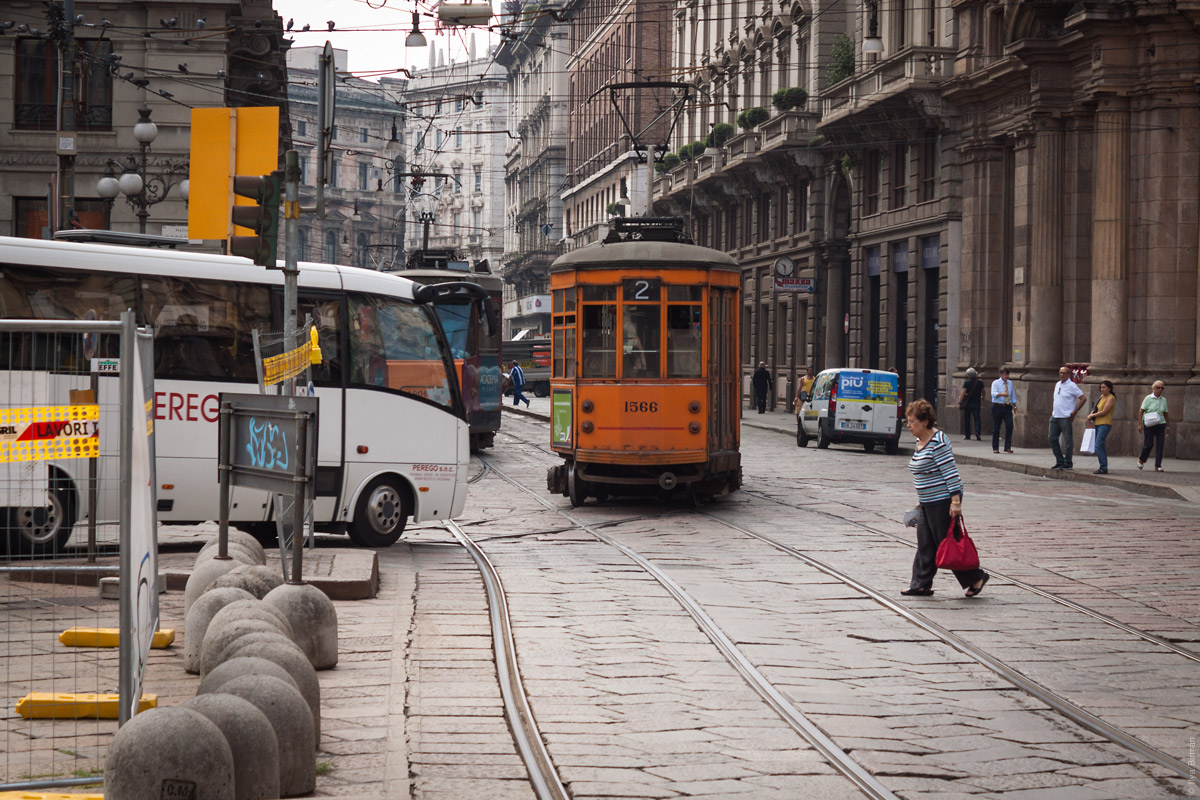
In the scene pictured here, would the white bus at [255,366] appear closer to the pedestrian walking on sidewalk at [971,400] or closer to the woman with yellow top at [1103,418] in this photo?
the woman with yellow top at [1103,418]

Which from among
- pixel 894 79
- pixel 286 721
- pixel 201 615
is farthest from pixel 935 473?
pixel 894 79

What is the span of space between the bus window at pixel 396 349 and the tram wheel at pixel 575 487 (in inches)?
133

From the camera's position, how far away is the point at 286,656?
6145mm

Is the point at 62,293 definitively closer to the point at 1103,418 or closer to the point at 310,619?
the point at 310,619

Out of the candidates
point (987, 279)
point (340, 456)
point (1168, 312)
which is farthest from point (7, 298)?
point (987, 279)

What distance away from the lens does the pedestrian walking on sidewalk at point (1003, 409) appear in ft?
91.2

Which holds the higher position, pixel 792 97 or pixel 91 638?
pixel 792 97

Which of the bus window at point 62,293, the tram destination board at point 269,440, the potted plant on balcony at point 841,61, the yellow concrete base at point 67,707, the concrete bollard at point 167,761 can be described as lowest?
the yellow concrete base at point 67,707

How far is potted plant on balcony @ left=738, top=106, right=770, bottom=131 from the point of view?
4472 centimetres

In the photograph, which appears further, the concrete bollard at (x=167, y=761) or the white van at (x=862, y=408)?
the white van at (x=862, y=408)

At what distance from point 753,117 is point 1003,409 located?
1945cm

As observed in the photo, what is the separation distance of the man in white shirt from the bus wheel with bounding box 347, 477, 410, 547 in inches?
524

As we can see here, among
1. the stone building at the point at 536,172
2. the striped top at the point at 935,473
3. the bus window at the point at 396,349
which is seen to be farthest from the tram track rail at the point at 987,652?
the stone building at the point at 536,172

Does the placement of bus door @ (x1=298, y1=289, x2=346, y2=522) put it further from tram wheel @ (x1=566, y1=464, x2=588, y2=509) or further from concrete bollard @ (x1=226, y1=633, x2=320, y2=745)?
concrete bollard @ (x1=226, y1=633, x2=320, y2=745)
